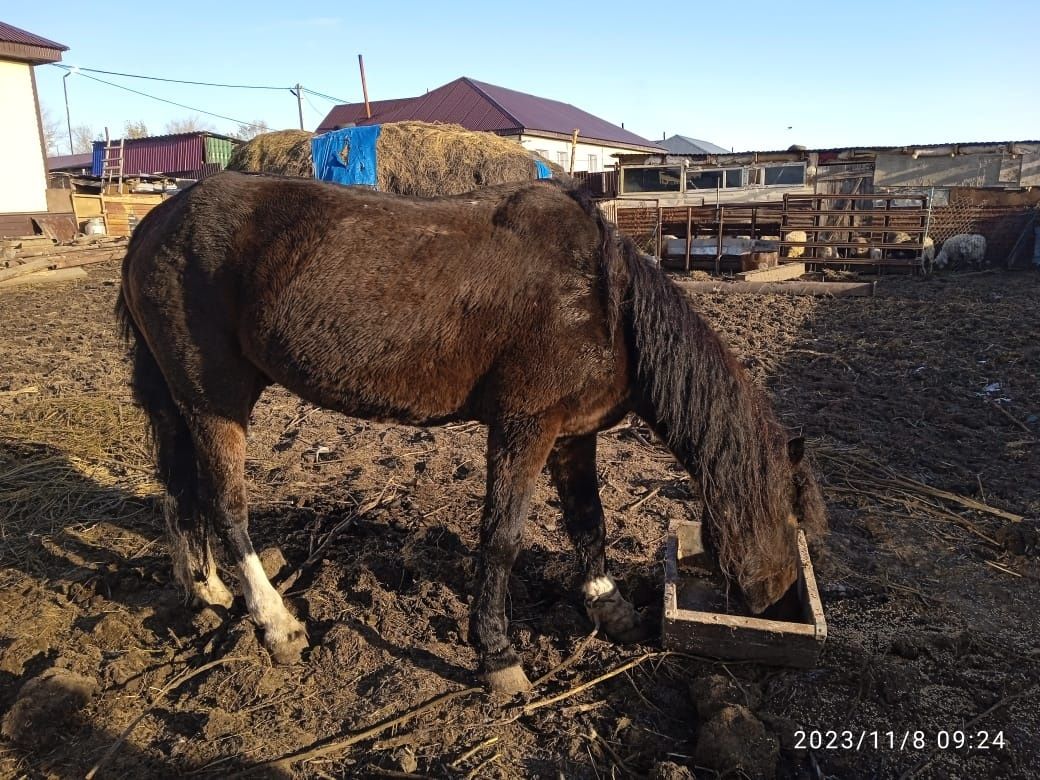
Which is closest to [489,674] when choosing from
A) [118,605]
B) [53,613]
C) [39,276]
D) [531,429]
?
[531,429]

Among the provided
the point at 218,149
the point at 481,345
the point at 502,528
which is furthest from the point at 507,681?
the point at 218,149

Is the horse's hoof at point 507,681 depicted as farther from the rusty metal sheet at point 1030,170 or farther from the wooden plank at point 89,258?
the rusty metal sheet at point 1030,170

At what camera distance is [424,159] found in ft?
58.7

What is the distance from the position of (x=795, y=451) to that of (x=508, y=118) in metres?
32.6

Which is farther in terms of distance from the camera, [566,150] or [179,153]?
[179,153]

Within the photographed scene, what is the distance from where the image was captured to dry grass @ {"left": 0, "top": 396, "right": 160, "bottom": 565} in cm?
439

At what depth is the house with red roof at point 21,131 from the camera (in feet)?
52.9

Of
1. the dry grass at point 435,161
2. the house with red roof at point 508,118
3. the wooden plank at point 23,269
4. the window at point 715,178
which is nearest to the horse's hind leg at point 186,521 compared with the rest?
the wooden plank at point 23,269

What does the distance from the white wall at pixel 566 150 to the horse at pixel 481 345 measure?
27.0 metres

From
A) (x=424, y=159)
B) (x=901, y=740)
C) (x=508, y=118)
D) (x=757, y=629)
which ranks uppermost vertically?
(x=508, y=118)

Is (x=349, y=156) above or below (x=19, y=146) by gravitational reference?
below

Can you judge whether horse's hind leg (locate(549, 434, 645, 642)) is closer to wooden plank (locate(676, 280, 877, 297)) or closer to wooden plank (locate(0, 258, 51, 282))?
wooden plank (locate(676, 280, 877, 297))

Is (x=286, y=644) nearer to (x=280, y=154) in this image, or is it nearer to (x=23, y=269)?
(x=23, y=269)

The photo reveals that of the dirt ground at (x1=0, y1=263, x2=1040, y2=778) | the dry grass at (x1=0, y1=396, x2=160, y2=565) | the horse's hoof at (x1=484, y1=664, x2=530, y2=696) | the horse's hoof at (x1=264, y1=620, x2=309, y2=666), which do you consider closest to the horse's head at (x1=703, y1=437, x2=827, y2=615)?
the dirt ground at (x1=0, y1=263, x2=1040, y2=778)
